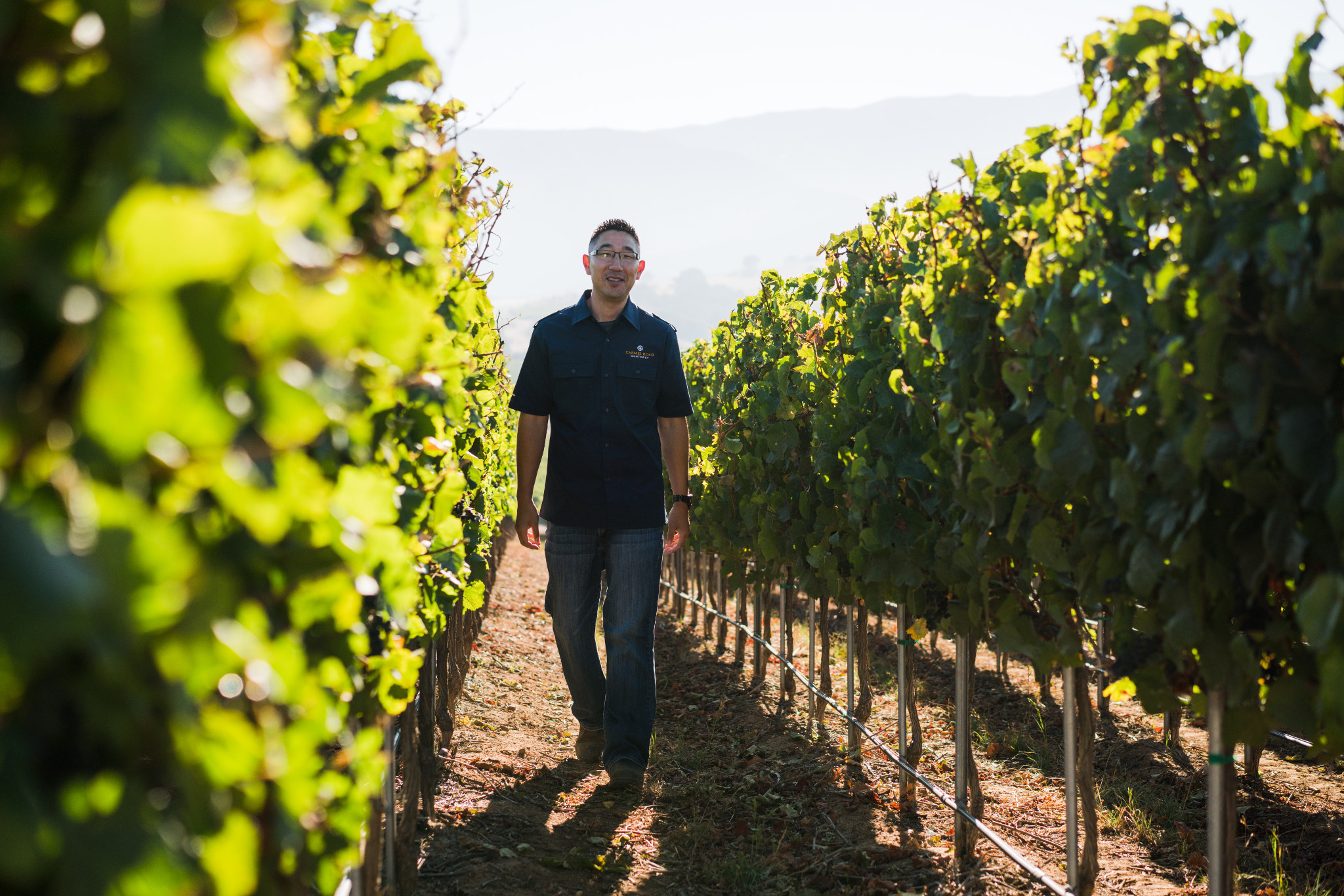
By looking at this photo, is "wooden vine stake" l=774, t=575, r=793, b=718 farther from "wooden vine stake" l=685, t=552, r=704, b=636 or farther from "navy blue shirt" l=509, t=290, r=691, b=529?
"wooden vine stake" l=685, t=552, r=704, b=636

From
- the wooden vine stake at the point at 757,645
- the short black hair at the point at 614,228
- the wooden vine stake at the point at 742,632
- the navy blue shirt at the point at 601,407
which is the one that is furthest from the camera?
the wooden vine stake at the point at 742,632

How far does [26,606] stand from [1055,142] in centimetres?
282

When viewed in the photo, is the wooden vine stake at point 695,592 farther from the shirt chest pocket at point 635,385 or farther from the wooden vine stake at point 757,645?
the shirt chest pocket at point 635,385

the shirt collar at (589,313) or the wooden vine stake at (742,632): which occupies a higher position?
the shirt collar at (589,313)

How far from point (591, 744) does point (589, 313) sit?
2.13m

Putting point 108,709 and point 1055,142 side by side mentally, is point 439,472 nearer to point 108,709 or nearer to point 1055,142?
point 108,709

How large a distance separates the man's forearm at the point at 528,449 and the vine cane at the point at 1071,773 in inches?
100

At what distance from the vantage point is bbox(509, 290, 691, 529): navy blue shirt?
14.8 ft

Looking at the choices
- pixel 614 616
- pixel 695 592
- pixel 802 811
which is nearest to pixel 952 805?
pixel 802 811

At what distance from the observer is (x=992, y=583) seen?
3.37 m

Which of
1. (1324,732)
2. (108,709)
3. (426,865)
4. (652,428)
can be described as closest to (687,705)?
(652,428)

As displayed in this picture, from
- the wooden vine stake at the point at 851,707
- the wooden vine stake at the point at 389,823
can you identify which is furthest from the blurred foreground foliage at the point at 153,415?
the wooden vine stake at the point at 851,707

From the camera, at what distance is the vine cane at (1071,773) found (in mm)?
2979

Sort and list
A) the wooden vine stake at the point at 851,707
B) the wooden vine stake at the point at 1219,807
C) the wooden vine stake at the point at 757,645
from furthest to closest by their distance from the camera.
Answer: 1. the wooden vine stake at the point at 757,645
2. the wooden vine stake at the point at 851,707
3. the wooden vine stake at the point at 1219,807
